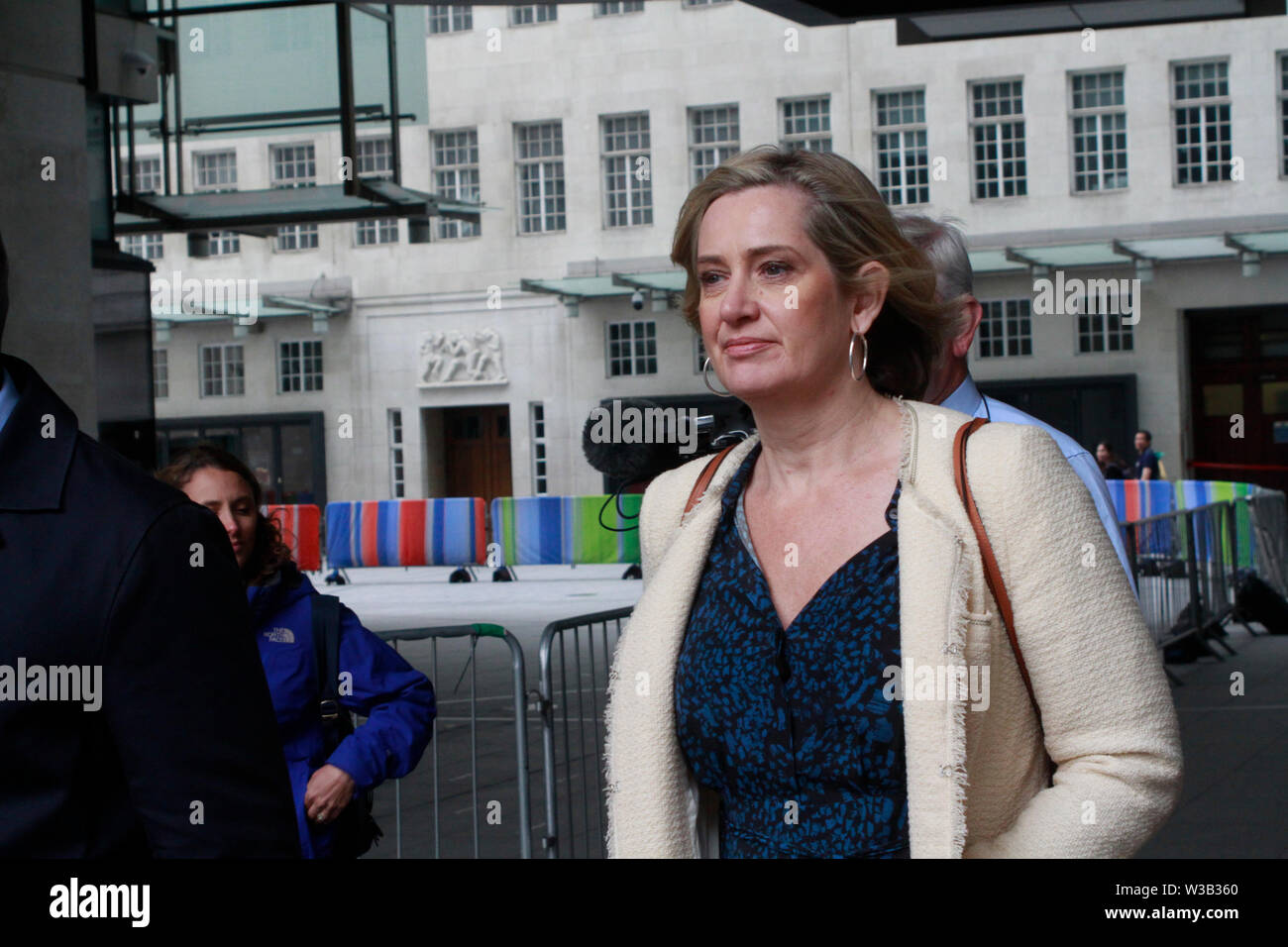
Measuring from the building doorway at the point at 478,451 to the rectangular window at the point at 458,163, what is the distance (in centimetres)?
450

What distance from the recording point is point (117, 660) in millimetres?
1743

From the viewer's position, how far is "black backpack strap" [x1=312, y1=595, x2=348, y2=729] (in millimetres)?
4098

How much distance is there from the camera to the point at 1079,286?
3416 cm

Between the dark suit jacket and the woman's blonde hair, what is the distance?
109cm

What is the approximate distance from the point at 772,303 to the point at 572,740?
3888mm

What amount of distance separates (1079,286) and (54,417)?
33.9m

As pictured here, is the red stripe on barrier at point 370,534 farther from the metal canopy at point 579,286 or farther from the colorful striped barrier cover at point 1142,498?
the colorful striped barrier cover at point 1142,498

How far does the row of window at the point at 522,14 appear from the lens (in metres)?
36.9

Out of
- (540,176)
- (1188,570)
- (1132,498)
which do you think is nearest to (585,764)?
(1188,570)

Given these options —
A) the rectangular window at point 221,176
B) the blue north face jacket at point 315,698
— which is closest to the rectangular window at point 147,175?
the blue north face jacket at point 315,698

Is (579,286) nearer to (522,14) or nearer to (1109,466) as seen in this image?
(522,14)

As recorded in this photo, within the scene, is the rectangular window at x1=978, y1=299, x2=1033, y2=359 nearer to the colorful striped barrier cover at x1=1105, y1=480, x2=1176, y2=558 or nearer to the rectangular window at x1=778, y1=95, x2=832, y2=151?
the rectangular window at x1=778, y1=95, x2=832, y2=151
